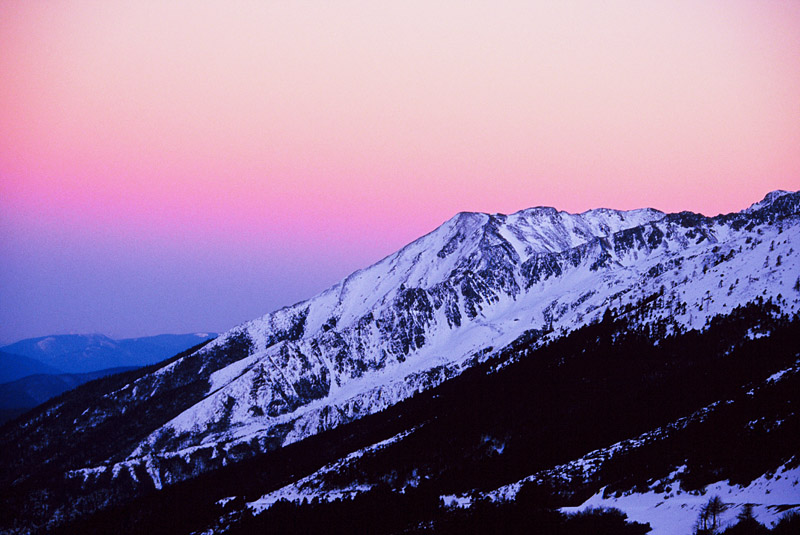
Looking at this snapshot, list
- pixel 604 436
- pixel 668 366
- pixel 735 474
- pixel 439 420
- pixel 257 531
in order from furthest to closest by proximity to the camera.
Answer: pixel 439 420 → pixel 668 366 → pixel 257 531 → pixel 604 436 → pixel 735 474

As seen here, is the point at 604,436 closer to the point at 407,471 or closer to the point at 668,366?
the point at 668,366

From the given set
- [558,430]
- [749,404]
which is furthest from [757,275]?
[749,404]

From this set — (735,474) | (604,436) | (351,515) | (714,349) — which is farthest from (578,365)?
(735,474)

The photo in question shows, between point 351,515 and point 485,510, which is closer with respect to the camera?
point 485,510

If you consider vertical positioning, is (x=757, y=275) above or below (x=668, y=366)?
above

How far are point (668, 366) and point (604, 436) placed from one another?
34.9 m

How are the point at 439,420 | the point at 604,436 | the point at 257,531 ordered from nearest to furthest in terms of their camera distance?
1. the point at 604,436
2. the point at 257,531
3. the point at 439,420

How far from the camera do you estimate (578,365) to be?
18212 cm

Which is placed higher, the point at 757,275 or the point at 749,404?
the point at 757,275

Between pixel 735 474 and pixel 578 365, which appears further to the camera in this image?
pixel 578 365

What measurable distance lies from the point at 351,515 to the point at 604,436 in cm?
5114

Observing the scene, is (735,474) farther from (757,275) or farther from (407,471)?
(757,275)

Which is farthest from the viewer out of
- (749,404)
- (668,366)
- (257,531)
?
(668,366)

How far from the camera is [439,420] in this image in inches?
7298
